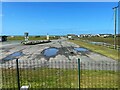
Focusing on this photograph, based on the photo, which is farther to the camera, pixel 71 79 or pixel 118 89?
pixel 71 79

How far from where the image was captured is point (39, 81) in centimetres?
1116

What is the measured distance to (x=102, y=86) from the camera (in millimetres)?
10000

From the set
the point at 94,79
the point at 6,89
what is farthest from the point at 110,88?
the point at 6,89

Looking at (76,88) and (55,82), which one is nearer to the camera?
(76,88)

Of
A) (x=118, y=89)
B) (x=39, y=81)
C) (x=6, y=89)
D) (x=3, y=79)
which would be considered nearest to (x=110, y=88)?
(x=118, y=89)

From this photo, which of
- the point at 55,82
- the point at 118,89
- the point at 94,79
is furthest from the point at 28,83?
the point at 118,89

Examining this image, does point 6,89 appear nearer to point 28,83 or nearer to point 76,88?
point 28,83

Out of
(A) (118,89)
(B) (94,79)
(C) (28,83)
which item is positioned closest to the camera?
(A) (118,89)

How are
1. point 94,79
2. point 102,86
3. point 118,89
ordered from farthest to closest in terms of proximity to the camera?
point 94,79 → point 102,86 → point 118,89

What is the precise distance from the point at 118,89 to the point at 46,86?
302 centimetres

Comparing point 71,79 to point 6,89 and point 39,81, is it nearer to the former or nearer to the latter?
point 39,81

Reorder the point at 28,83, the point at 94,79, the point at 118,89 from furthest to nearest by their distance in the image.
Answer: the point at 94,79 → the point at 28,83 → the point at 118,89

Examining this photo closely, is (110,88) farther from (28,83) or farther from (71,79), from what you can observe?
(28,83)

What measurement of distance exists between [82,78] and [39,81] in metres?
2.29
